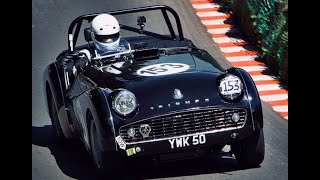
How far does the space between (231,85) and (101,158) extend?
57.8 inches

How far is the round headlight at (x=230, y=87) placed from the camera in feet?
27.3

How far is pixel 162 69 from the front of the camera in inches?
347

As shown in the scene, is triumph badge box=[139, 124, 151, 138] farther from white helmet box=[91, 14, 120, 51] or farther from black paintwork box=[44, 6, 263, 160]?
white helmet box=[91, 14, 120, 51]

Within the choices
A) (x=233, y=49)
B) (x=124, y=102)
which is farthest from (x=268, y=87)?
(x=124, y=102)

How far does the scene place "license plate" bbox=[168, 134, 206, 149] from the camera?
26.5 ft

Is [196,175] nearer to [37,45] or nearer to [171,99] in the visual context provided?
[171,99]

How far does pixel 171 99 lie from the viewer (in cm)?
823

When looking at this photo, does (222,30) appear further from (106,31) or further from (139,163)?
(139,163)

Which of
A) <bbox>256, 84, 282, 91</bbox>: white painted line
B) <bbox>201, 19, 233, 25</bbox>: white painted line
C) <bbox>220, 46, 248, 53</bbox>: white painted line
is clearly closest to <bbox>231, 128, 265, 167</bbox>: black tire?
<bbox>256, 84, 282, 91</bbox>: white painted line

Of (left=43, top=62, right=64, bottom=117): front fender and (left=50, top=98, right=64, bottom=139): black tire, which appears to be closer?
(left=43, top=62, right=64, bottom=117): front fender

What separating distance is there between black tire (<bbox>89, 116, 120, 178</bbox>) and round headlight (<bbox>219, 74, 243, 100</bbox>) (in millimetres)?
1239

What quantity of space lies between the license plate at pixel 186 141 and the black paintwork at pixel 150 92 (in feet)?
0.22
